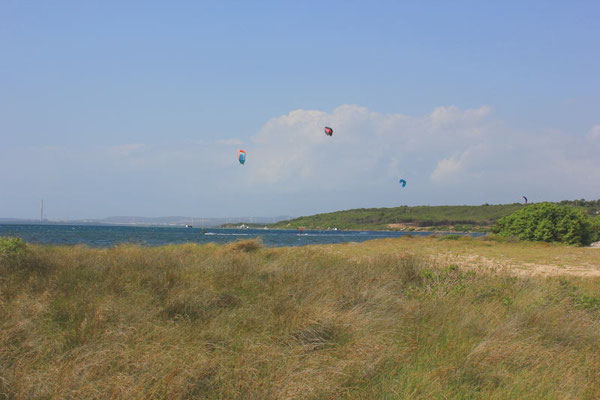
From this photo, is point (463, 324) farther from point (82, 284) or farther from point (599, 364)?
point (82, 284)

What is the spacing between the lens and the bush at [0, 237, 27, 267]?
8.41m

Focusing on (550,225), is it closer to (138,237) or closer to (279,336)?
(279,336)

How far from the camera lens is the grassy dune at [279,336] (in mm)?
3895

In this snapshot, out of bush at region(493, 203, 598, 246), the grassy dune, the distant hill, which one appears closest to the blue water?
the grassy dune

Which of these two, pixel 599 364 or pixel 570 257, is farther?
pixel 570 257

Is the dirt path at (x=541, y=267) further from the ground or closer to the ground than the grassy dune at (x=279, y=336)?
closer to the ground

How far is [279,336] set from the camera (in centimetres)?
502

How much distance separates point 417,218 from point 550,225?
133575mm

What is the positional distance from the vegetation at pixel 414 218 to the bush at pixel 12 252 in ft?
402

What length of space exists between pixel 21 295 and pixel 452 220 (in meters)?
150

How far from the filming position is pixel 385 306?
658 cm

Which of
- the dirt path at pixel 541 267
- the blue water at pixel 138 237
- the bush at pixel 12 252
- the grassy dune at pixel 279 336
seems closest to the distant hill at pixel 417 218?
the blue water at pixel 138 237

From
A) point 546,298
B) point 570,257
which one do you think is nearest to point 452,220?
point 570,257

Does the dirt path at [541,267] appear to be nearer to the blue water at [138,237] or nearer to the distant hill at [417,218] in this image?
the blue water at [138,237]
